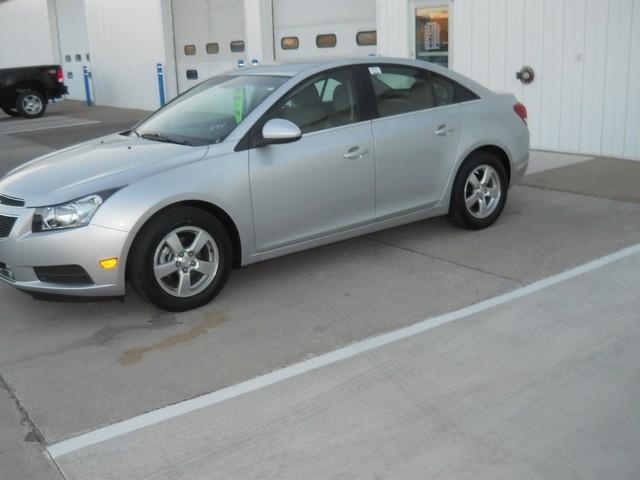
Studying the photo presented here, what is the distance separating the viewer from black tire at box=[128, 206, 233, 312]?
458 centimetres

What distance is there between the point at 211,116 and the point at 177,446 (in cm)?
284

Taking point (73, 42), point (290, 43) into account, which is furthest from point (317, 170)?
point (73, 42)

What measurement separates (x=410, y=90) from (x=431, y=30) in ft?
19.4

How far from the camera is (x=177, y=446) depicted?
329cm

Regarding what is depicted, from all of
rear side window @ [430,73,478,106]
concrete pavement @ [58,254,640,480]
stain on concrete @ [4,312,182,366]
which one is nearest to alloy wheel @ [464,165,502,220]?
rear side window @ [430,73,478,106]

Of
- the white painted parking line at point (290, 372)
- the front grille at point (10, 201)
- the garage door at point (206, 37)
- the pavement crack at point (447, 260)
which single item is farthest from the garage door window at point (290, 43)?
the front grille at point (10, 201)

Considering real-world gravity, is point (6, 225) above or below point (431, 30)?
below

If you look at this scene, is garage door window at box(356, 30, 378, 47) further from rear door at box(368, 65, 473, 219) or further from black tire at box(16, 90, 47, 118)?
black tire at box(16, 90, 47, 118)

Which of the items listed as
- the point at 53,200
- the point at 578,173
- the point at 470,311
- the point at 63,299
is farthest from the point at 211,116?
the point at 578,173

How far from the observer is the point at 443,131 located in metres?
5.99

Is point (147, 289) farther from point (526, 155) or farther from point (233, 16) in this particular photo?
point (233, 16)

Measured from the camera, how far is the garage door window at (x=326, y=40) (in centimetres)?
1282

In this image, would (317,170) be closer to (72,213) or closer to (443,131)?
(443,131)

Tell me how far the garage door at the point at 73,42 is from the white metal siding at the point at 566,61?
16.1 metres
